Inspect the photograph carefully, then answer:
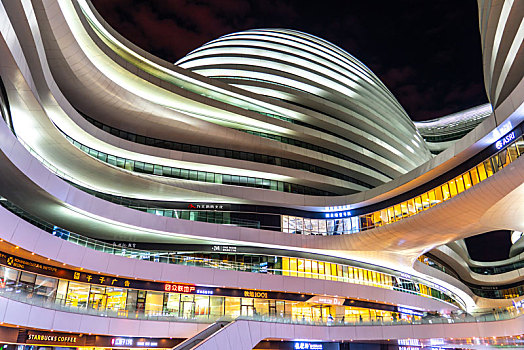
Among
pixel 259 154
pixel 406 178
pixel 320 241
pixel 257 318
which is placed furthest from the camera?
pixel 259 154

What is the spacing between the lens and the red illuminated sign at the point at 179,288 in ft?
105

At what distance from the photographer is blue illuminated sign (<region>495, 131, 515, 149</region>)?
2323 centimetres

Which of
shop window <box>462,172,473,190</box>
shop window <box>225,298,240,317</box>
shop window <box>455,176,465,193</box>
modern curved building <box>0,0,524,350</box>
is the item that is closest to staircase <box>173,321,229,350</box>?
modern curved building <box>0,0,524,350</box>

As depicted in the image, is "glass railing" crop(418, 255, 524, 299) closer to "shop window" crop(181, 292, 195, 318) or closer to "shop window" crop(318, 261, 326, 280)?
"shop window" crop(318, 261, 326, 280)

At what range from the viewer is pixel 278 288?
35125 mm

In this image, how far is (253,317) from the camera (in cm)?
2688

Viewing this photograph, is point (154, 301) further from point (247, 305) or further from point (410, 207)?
point (410, 207)

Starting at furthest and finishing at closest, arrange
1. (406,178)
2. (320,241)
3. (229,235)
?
(320,241) → (229,235) → (406,178)

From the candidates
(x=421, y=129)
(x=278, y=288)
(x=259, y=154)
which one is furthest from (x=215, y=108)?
(x=421, y=129)

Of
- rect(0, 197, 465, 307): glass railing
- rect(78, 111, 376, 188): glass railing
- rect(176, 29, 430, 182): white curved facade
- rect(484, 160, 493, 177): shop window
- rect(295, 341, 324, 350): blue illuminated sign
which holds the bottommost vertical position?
rect(295, 341, 324, 350): blue illuminated sign

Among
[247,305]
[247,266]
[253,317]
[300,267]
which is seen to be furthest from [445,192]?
[247,305]

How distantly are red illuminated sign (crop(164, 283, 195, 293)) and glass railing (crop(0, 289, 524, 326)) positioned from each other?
3.42m

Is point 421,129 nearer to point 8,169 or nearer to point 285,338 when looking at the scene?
point 285,338

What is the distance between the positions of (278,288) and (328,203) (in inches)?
451
